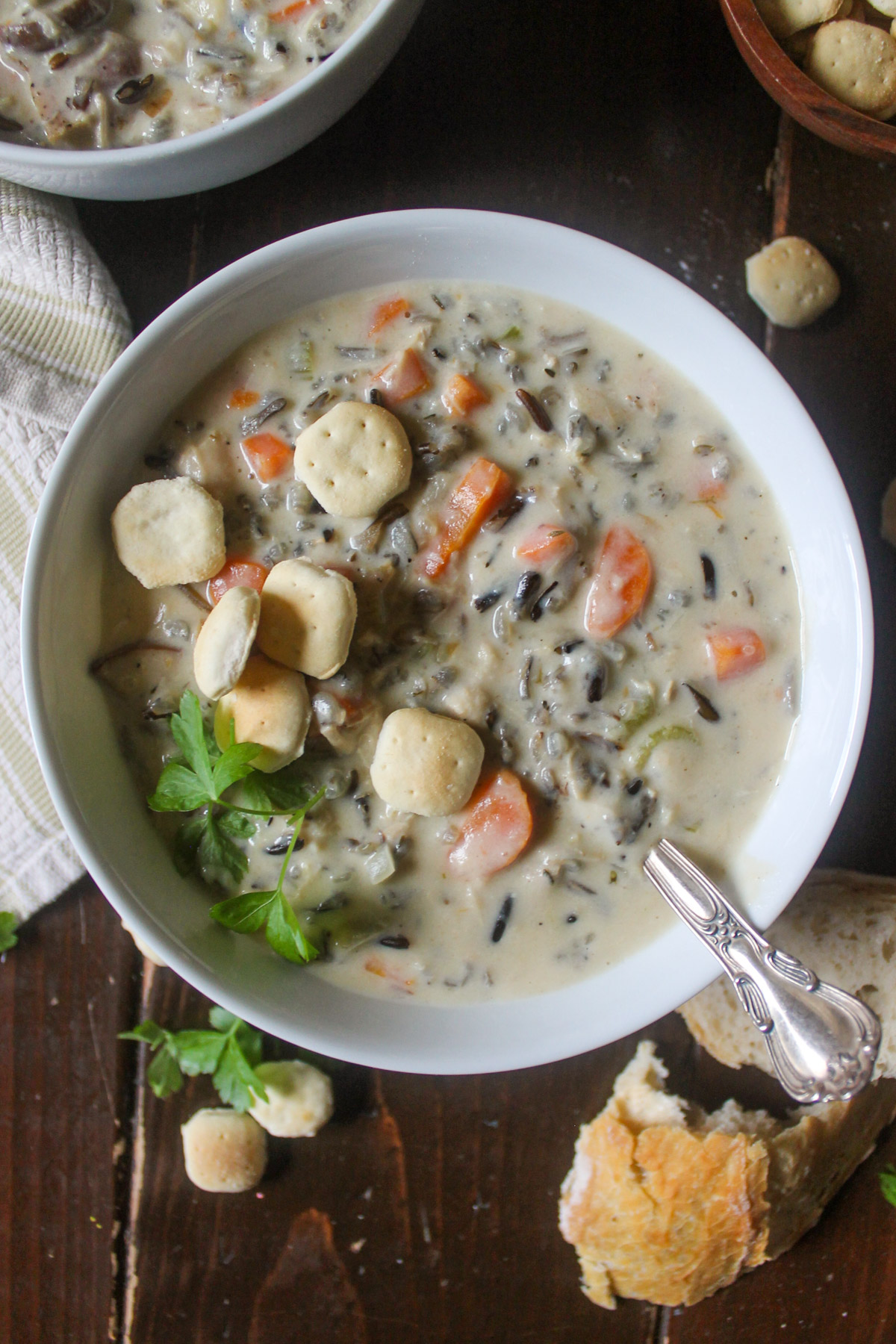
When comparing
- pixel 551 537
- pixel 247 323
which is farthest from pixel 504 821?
pixel 247 323

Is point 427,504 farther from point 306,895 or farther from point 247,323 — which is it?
point 306,895

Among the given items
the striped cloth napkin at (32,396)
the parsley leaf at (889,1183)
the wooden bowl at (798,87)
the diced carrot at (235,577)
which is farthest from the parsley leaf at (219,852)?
the wooden bowl at (798,87)

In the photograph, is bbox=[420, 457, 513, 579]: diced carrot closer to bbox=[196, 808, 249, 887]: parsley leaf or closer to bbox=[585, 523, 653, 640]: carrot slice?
bbox=[585, 523, 653, 640]: carrot slice

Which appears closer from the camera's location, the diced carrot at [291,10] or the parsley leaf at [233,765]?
the parsley leaf at [233,765]

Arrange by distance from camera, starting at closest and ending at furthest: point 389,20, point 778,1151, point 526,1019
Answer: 1. point 389,20
2. point 526,1019
3. point 778,1151

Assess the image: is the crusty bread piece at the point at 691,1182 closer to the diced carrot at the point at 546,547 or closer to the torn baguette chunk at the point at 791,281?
the diced carrot at the point at 546,547

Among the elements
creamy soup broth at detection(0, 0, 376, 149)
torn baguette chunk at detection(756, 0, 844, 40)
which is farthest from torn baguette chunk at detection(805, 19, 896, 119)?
creamy soup broth at detection(0, 0, 376, 149)
